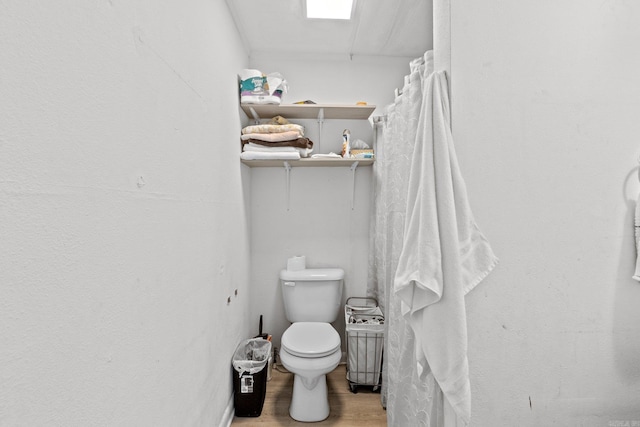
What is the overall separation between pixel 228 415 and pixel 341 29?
2.43 metres

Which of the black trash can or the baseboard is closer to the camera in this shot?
the baseboard

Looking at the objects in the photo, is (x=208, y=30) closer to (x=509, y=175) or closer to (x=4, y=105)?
(x=4, y=105)

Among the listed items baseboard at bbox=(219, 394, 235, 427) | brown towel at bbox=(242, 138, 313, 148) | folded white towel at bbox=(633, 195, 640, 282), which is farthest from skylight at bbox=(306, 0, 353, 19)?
baseboard at bbox=(219, 394, 235, 427)

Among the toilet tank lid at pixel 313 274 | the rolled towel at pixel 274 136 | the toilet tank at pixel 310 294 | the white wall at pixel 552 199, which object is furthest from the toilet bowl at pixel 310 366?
the rolled towel at pixel 274 136

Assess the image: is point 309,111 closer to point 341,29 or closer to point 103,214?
point 341,29

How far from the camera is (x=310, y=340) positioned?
5.87ft

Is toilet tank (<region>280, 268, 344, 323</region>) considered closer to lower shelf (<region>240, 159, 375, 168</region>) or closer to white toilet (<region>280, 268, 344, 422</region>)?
white toilet (<region>280, 268, 344, 422</region>)

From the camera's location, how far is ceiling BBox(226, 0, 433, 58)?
5.61 feet

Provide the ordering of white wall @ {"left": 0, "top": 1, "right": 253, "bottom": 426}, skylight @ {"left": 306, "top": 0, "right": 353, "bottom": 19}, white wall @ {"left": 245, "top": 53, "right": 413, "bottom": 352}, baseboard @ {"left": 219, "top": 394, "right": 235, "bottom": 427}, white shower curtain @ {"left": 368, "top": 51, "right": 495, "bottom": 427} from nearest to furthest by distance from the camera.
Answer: white wall @ {"left": 0, "top": 1, "right": 253, "bottom": 426}
white shower curtain @ {"left": 368, "top": 51, "right": 495, "bottom": 427}
baseboard @ {"left": 219, "top": 394, "right": 235, "bottom": 427}
skylight @ {"left": 306, "top": 0, "right": 353, "bottom": 19}
white wall @ {"left": 245, "top": 53, "right": 413, "bottom": 352}

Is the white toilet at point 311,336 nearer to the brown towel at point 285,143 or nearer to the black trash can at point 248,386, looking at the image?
the black trash can at point 248,386

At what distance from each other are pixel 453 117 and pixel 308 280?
148 centimetres

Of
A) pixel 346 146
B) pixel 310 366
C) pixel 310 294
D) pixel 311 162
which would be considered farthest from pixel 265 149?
pixel 310 366

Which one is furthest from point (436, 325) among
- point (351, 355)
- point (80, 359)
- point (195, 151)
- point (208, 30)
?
point (208, 30)

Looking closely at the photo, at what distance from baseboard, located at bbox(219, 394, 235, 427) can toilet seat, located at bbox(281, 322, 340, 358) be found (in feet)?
1.39
